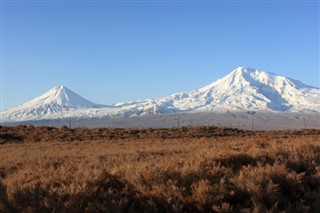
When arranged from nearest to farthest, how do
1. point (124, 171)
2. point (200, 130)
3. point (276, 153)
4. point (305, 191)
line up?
1. point (305, 191)
2. point (124, 171)
3. point (276, 153)
4. point (200, 130)

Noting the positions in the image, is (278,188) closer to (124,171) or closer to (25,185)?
(124,171)

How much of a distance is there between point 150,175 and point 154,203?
1077 millimetres

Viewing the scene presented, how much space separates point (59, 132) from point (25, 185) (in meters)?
38.3

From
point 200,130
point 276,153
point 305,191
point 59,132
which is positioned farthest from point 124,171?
point 200,130

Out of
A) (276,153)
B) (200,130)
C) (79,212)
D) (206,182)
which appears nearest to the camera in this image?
(79,212)

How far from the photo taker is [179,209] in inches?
310

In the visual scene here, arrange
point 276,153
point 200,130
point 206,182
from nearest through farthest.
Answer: point 206,182 → point 276,153 → point 200,130

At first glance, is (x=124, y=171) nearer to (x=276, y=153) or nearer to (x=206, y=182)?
(x=206, y=182)

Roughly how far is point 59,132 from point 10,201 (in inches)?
1532

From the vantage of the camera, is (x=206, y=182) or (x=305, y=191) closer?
(x=206, y=182)

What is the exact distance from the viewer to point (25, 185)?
28.1 feet

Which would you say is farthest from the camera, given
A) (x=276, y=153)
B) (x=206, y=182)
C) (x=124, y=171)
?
(x=276, y=153)

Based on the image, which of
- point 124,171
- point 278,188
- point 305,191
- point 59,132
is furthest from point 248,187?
point 59,132

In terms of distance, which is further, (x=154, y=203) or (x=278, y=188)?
(x=278, y=188)
